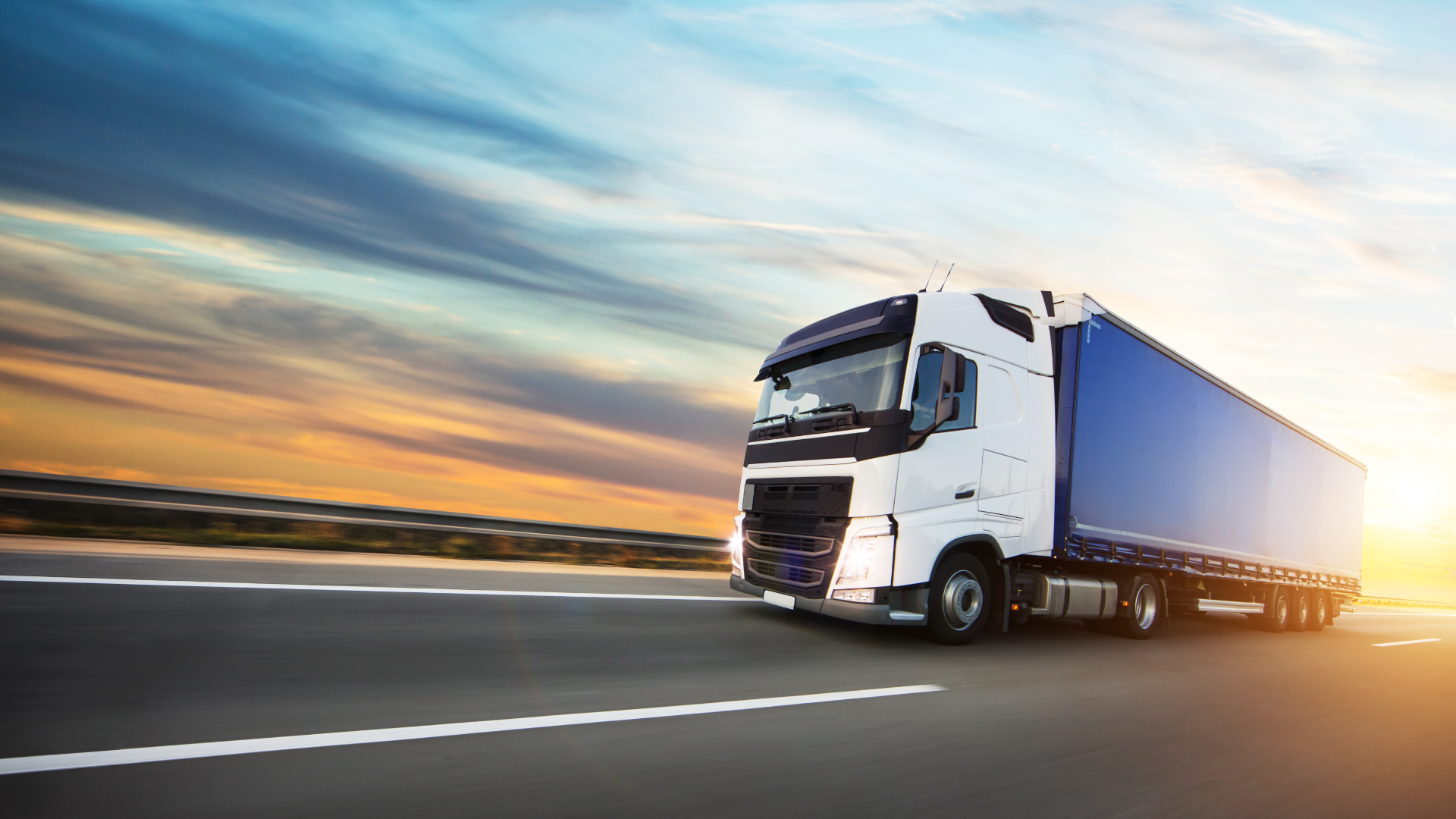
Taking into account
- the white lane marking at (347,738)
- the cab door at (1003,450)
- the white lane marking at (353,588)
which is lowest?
the white lane marking at (347,738)

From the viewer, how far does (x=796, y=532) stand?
7574mm

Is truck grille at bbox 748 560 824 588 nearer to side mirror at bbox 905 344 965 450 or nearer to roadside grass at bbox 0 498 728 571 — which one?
side mirror at bbox 905 344 965 450

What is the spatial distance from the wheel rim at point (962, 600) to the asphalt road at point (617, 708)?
0.29m

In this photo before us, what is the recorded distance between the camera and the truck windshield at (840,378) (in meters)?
7.18

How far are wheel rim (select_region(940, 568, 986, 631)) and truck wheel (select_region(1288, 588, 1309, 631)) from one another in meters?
10.1

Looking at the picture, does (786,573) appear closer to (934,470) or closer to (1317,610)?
(934,470)

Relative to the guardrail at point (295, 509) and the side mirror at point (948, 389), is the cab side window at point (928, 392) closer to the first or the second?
the side mirror at point (948, 389)

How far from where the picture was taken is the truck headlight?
22.5 feet

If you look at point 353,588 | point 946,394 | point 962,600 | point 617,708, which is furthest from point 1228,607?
point 353,588

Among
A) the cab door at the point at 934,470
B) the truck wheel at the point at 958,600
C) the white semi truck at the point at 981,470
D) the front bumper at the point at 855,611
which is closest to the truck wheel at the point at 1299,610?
the white semi truck at the point at 981,470

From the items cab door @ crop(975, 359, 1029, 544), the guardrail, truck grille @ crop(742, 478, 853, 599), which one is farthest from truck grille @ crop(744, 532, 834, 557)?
the guardrail

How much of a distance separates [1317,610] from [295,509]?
17.5 metres

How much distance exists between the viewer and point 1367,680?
8.69m

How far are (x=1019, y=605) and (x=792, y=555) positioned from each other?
252 cm
